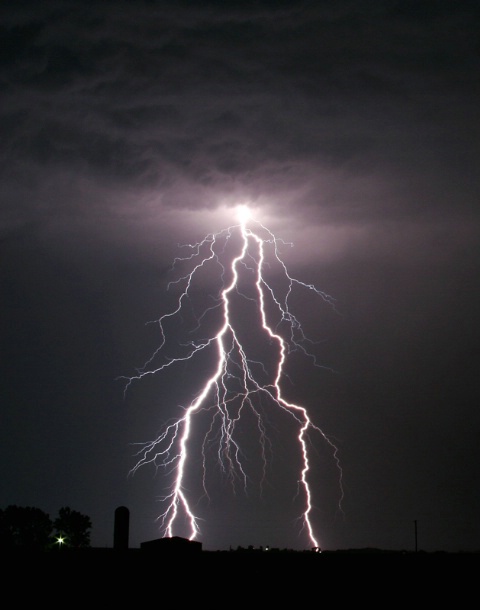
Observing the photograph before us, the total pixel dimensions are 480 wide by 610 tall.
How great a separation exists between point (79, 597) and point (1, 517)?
4461 cm

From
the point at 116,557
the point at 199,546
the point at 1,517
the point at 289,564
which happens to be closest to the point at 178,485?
the point at 199,546

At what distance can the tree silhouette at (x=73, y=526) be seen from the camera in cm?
5644

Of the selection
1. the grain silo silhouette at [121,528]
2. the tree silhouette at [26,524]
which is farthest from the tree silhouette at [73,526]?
the grain silo silhouette at [121,528]

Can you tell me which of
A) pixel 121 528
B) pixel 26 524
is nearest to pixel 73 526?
pixel 26 524

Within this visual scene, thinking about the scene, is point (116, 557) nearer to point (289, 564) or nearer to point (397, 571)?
point (289, 564)

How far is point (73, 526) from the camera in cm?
5747

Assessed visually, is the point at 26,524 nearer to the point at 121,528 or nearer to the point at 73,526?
the point at 73,526

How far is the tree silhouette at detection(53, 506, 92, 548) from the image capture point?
56444 millimetres

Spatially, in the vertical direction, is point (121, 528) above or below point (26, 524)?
below

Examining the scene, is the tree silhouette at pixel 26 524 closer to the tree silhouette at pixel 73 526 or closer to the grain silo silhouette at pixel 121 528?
the tree silhouette at pixel 73 526

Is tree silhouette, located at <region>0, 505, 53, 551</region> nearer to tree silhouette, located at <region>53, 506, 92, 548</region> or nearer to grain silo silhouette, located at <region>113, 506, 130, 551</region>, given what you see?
tree silhouette, located at <region>53, 506, 92, 548</region>

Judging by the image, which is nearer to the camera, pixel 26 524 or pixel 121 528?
pixel 121 528

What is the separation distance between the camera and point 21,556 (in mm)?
20047

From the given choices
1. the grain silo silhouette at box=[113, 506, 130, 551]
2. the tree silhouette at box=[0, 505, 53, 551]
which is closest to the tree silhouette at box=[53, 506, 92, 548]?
the tree silhouette at box=[0, 505, 53, 551]
